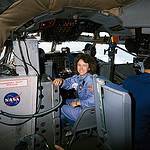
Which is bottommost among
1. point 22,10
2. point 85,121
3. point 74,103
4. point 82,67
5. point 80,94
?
point 85,121

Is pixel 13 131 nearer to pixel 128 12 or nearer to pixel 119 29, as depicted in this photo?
pixel 128 12

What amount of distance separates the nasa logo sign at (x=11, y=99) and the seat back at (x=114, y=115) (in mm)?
707

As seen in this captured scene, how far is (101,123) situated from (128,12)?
1.47 metres

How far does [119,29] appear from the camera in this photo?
4.14m

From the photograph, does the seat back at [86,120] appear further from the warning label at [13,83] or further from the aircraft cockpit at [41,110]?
the warning label at [13,83]

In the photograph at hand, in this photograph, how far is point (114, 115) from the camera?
208cm

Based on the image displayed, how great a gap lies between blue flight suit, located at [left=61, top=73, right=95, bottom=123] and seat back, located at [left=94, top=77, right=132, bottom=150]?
1.12 feet

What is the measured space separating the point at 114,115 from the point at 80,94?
0.86 m

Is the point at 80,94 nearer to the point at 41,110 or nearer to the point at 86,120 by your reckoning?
the point at 86,120

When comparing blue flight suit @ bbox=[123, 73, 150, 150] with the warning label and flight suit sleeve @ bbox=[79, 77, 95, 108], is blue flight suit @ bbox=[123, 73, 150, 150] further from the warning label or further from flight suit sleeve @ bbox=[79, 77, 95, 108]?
the warning label

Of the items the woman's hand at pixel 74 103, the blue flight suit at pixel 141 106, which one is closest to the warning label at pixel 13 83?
the woman's hand at pixel 74 103

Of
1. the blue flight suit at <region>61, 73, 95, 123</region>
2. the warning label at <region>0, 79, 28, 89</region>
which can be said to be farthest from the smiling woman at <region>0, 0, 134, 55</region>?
the blue flight suit at <region>61, 73, 95, 123</region>

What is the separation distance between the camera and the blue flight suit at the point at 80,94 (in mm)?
2730

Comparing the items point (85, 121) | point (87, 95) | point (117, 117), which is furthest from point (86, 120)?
point (117, 117)
